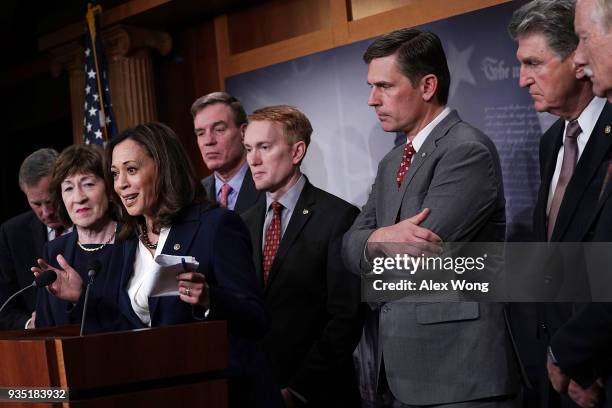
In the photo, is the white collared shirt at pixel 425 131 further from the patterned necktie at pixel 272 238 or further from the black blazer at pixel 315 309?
the patterned necktie at pixel 272 238

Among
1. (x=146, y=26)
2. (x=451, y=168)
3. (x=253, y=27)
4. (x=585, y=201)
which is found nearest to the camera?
(x=585, y=201)

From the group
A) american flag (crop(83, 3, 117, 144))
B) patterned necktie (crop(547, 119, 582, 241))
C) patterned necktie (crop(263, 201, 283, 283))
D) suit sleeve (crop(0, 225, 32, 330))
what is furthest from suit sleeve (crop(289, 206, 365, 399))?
american flag (crop(83, 3, 117, 144))

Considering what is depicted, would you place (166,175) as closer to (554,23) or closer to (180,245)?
(180,245)

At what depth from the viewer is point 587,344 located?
1.96m

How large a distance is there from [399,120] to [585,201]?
69 centimetres

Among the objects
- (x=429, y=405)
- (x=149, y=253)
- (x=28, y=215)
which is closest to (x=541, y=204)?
(x=429, y=405)

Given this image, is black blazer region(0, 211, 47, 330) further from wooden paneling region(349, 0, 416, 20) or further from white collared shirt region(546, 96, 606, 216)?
white collared shirt region(546, 96, 606, 216)

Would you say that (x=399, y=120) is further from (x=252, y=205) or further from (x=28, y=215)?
(x=28, y=215)

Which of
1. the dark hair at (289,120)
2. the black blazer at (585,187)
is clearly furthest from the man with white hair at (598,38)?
the dark hair at (289,120)

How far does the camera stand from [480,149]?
2.56 m

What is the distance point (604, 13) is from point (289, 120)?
5.68 feet

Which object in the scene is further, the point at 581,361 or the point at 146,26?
the point at 146,26

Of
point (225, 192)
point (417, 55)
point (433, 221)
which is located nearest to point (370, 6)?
point (225, 192)

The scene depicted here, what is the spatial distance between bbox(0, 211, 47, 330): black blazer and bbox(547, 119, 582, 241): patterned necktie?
9.51 feet
